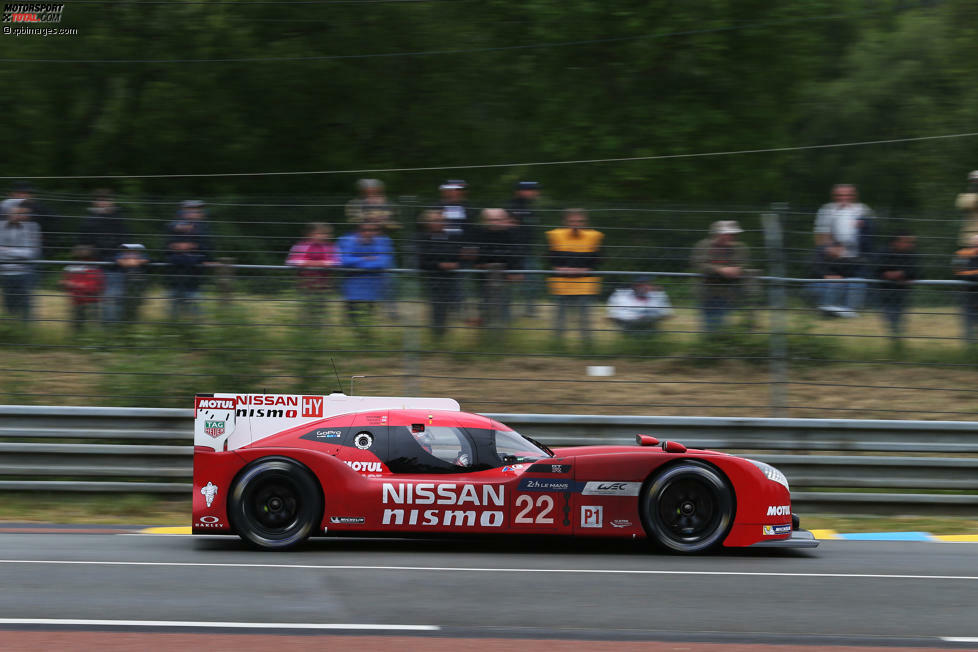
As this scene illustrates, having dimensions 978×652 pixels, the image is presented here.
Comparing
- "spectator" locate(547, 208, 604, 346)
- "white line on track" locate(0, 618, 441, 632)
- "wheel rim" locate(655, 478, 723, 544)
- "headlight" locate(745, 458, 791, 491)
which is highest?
"spectator" locate(547, 208, 604, 346)

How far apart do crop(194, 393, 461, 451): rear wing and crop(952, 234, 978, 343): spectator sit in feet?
16.7

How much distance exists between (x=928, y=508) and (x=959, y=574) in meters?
2.49

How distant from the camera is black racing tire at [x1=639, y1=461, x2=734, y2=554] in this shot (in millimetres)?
8055

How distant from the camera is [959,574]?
25.2ft

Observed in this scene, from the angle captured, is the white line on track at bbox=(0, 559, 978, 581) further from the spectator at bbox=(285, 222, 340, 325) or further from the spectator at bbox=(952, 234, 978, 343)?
the spectator at bbox=(952, 234, 978, 343)

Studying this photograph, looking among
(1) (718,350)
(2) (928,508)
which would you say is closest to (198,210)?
(1) (718,350)

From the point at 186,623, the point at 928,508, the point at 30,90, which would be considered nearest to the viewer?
the point at 186,623

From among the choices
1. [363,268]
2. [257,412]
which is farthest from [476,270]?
[257,412]

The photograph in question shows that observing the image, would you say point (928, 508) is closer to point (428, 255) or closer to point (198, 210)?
point (428, 255)

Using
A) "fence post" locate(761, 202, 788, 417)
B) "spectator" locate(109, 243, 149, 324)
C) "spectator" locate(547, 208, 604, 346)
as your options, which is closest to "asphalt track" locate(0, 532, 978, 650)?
"fence post" locate(761, 202, 788, 417)

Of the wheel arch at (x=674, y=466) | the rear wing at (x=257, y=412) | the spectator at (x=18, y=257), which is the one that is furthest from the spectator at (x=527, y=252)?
the spectator at (x=18, y=257)

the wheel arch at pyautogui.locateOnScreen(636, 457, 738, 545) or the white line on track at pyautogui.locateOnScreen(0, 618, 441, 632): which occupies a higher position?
the wheel arch at pyautogui.locateOnScreen(636, 457, 738, 545)

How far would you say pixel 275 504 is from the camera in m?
8.11

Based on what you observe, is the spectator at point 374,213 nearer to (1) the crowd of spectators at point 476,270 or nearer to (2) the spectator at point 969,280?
(1) the crowd of spectators at point 476,270
